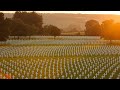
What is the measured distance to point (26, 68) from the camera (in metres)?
16.6

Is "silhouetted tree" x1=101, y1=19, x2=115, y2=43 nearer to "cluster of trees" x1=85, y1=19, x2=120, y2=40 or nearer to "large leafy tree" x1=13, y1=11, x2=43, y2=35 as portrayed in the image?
"cluster of trees" x1=85, y1=19, x2=120, y2=40

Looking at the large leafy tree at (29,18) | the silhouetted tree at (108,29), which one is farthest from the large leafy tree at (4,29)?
the large leafy tree at (29,18)

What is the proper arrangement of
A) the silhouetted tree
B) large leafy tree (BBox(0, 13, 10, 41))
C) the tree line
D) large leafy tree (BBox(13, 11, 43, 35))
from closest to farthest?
large leafy tree (BBox(0, 13, 10, 41)) → the tree line → the silhouetted tree → large leafy tree (BBox(13, 11, 43, 35))

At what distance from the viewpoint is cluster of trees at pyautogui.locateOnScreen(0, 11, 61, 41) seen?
34.4 m

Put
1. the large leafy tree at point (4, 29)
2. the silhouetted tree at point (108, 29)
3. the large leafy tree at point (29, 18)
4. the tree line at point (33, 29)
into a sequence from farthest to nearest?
the large leafy tree at point (29, 18) < the silhouetted tree at point (108, 29) < the tree line at point (33, 29) < the large leafy tree at point (4, 29)

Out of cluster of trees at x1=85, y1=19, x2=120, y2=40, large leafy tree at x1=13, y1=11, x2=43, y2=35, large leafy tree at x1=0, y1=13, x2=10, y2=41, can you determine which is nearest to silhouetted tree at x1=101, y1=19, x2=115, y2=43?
cluster of trees at x1=85, y1=19, x2=120, y2=40

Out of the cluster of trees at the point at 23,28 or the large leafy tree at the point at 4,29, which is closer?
the large leafy tree at the point at 4,29

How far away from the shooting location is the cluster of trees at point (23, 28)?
34.4m

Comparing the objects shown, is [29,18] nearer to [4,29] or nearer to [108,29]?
[4,29]

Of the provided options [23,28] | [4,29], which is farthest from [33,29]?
[4,29]

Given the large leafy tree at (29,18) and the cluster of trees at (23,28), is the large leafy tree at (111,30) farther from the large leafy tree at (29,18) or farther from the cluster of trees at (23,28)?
the large leafy tree at (29,18)
